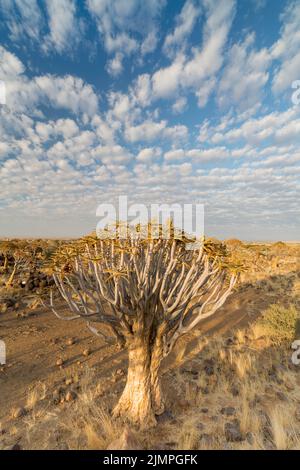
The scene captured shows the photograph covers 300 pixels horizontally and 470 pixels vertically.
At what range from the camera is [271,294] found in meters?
13.3

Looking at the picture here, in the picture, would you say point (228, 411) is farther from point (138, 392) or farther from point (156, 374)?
point (138, 392)

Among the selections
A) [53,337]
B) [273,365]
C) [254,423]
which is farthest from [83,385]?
[273,365]

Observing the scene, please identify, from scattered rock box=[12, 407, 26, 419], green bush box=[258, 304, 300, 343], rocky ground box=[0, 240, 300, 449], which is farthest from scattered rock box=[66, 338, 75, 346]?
green bush box=[258, 304, 300, 343]

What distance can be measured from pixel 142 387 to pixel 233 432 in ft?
5.27

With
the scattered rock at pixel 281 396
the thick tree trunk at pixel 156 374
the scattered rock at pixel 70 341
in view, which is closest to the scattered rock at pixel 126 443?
the thick tree trunk at pixel 156 374

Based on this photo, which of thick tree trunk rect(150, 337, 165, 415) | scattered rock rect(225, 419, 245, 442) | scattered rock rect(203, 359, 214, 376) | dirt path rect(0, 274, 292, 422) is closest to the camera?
scattered rock rect(225, 419, 245, 442)

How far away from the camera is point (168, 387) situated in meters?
5.28

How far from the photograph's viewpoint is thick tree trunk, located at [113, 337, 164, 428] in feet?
13.5

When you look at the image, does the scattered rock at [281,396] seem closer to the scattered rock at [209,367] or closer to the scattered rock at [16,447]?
the scattered rock at [209,367]

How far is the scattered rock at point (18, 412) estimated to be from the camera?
434 cm

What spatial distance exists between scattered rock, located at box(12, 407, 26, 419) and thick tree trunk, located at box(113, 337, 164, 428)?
177 centimetres

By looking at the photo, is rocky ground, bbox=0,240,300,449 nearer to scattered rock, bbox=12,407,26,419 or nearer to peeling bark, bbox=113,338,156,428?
scattered rock, bbox=12,407,26,419

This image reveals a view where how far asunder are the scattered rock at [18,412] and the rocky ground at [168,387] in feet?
0.06

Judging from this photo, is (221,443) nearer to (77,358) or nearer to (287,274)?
(77,358)
